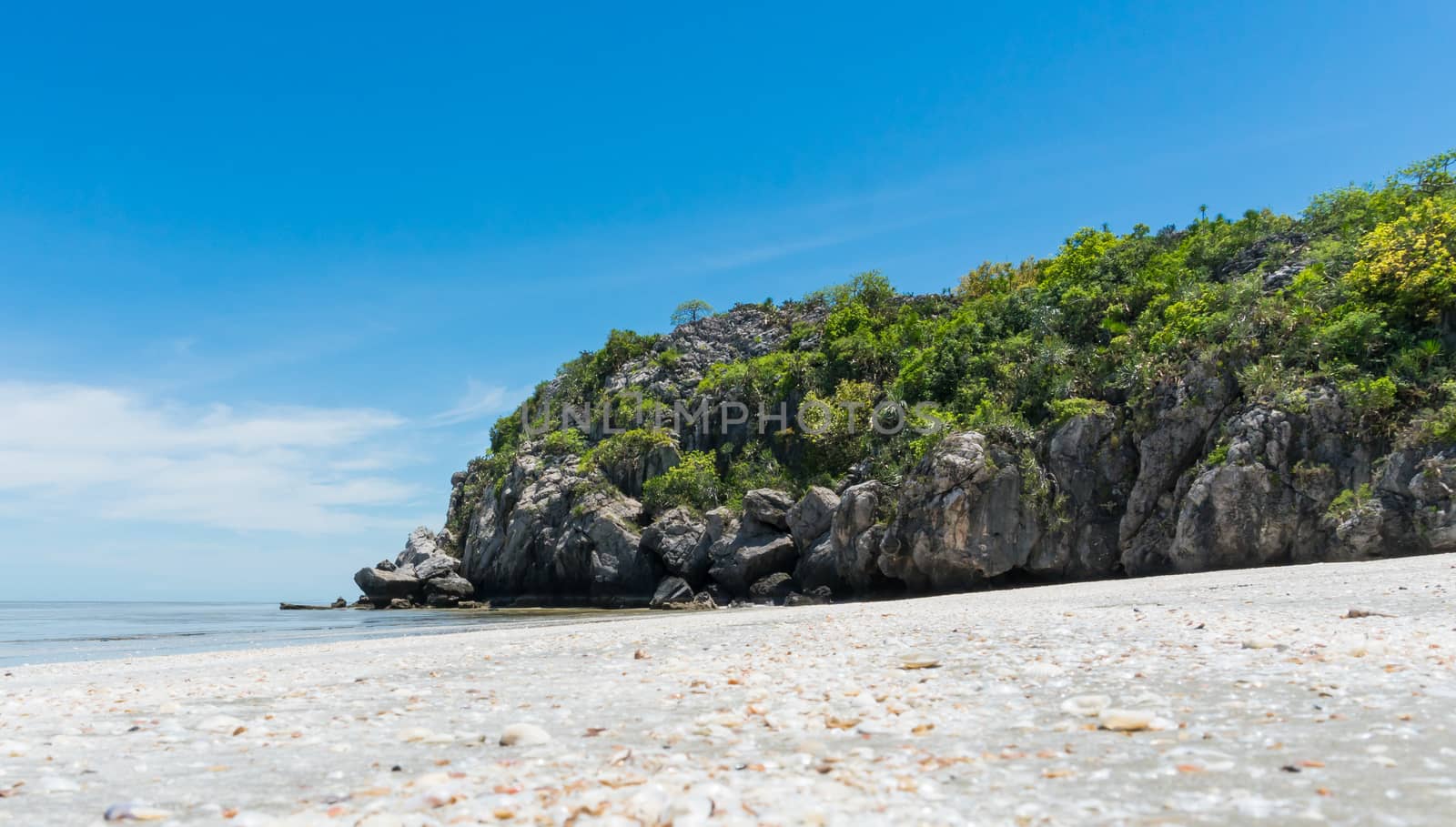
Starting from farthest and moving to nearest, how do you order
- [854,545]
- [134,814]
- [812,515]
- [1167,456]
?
1. [812,515]
2. [854,545]
3. [1167,456]
4. [134,814]

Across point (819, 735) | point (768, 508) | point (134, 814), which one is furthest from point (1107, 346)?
point (134, 814)

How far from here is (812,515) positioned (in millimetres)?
47344

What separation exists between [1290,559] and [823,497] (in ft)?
76.4

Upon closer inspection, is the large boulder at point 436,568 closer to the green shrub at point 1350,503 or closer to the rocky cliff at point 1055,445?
the rocky cliff at point 1055,445

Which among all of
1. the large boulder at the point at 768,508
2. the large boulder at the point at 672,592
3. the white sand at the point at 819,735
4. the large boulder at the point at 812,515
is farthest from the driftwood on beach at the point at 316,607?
the white sand at the point at 819,735

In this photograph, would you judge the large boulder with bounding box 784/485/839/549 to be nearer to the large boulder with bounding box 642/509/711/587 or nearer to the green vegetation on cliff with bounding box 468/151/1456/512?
the green vegetation on cliff with bounding box 468/151/1456/512

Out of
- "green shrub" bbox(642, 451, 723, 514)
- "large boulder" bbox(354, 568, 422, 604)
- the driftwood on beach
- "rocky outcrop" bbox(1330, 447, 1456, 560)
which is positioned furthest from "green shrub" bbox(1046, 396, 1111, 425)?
the driftwood on beach

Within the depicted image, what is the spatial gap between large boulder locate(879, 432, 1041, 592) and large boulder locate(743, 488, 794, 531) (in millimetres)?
11005

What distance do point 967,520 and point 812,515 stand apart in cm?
A: 1123

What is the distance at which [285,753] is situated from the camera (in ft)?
19.2

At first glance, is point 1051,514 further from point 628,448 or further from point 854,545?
point 628,448

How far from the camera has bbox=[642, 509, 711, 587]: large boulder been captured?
52.6 metres

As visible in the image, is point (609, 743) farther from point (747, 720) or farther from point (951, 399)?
point (951, 399)

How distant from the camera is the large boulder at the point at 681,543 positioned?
52.6 metres
